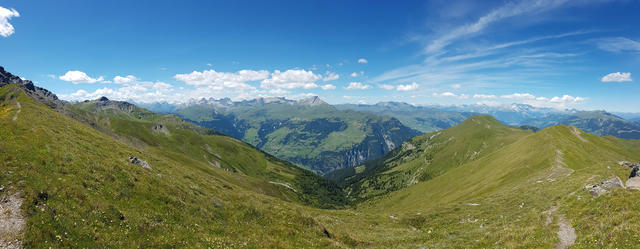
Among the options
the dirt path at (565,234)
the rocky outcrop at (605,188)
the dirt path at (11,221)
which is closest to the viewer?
the dirt path at (11,221)

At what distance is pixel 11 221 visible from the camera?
16.0 m

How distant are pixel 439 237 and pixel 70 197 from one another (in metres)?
39.3

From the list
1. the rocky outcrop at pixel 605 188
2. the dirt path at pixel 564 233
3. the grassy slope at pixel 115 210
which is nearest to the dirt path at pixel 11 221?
the grassy slope at pixel 115 210

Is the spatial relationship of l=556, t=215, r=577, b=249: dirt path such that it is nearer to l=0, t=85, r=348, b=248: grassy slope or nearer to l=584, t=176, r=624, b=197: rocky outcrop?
l=584, t=176, r=624, b=197: rocky outcrop

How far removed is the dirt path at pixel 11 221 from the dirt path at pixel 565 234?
40133 millimetres

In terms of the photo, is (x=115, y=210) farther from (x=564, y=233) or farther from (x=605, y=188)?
(x=605, y=188)

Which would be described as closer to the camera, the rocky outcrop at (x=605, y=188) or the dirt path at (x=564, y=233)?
the dirt path at (x=564, y=233)

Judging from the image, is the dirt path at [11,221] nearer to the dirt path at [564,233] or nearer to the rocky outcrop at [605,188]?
the dirt path at [564,233]

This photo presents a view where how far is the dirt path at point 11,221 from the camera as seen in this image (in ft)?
48.4

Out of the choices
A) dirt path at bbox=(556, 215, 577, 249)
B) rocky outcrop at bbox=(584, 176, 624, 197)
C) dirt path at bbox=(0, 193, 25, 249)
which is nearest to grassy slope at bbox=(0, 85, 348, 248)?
dirt path at bbox=(0, 193, 25, 249)

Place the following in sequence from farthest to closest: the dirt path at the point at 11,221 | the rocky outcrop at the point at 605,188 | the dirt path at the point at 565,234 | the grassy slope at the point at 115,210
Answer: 1. the rocky outcrop at the point at 605,188
2. the dirt path at the point at 565,234
3. the grassy slope at the point at 115,210
4. the dirt path at the point at 11,221

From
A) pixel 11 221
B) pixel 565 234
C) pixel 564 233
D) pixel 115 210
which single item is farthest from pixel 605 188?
pixel 11 221

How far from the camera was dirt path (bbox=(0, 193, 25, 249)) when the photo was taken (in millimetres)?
14741

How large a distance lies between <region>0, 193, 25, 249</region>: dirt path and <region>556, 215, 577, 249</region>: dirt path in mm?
40133
